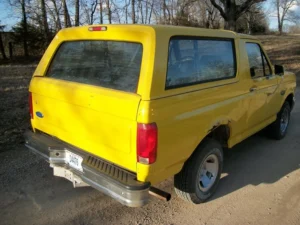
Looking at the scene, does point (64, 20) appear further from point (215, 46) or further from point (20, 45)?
point (215, 46)

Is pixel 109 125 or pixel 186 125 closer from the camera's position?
pixel 109 125

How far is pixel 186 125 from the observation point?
9.12 feet

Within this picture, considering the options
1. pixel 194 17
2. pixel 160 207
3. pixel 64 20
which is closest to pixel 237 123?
pixel 160 207

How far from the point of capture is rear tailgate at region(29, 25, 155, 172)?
254 cm

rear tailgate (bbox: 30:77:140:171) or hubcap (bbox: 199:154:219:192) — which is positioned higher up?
rear tailgate (bbox: 30:77:140:171)

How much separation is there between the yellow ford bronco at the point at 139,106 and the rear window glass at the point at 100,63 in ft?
0.04

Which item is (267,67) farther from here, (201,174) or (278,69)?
(201,174)

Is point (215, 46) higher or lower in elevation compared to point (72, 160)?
higher

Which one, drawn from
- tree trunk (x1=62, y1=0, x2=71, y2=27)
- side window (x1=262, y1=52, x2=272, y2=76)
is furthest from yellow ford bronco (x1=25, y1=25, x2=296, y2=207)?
tree trunk (x1=62, y1=0, x2=71, y2=27)

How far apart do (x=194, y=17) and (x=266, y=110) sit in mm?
33714

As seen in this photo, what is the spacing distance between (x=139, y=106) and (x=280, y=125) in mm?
3827

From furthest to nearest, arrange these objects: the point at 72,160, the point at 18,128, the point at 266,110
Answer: the point at 18,128 < the point at 266,110 < the point at 72,160

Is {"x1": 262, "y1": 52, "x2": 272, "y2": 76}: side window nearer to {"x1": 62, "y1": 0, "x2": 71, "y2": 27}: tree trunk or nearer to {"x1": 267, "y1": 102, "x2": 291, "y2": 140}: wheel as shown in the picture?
{"x1": 267, "y1": 102, "x2": 291, "y2": 140}: wheel

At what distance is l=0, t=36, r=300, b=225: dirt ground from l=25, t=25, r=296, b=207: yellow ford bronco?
0.27 m
